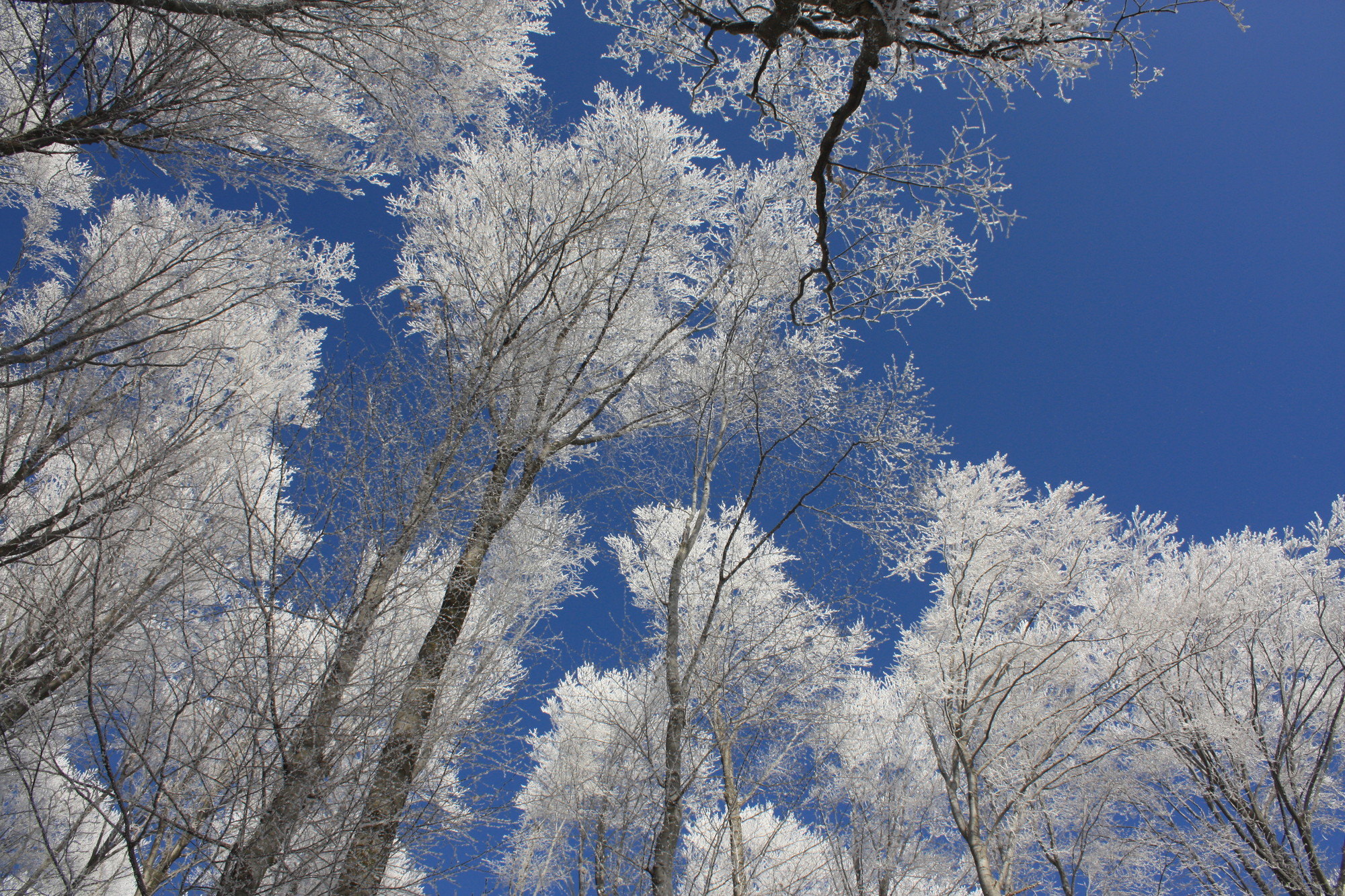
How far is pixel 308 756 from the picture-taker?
227cm

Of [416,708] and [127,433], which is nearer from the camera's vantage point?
[416,708]

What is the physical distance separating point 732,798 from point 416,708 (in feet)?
14.1

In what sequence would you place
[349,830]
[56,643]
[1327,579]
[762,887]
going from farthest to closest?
[762,887] < [1327,579] < [56,643] < [349,830]

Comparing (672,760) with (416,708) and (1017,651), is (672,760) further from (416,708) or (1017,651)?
(1017,651)

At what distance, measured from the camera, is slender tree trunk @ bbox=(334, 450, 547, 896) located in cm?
242

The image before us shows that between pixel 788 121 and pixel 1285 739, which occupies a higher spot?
pixel 788 121

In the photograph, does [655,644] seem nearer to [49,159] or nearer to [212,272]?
[212,272]

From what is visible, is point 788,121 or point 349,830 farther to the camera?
point 788,121

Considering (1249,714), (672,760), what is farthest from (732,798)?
(1249,714)

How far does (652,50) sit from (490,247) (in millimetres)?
2168

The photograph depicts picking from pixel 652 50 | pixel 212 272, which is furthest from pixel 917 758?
pixel 212 272

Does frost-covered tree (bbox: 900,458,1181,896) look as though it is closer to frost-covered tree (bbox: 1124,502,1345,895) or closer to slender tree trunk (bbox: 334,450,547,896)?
frost-covered tree (bbox: 1124,502,1345,895)

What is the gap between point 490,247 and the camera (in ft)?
17.7

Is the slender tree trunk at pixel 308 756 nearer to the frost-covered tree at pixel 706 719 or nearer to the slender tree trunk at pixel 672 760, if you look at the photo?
the frost-covered tree at pixel 706 719
